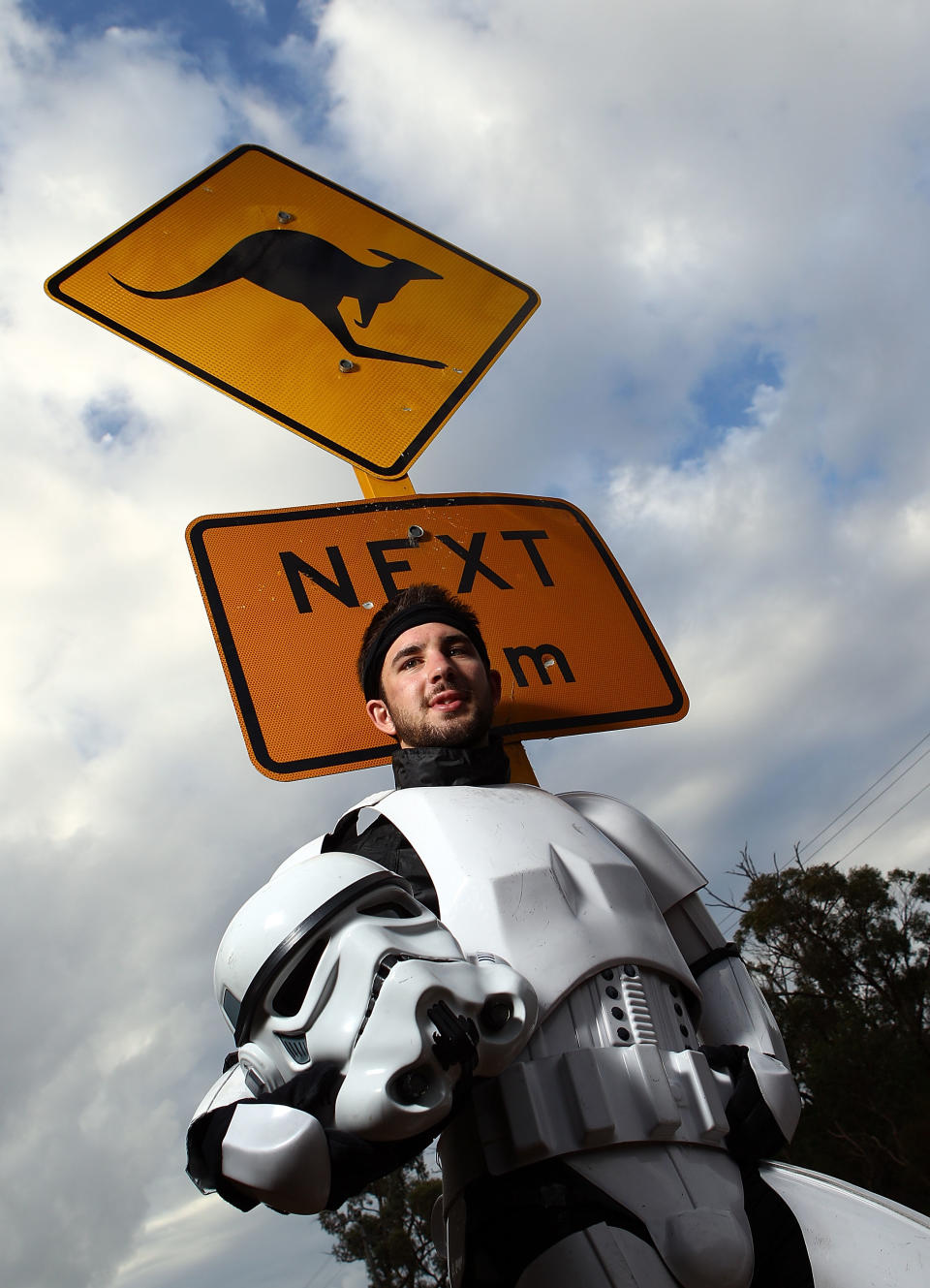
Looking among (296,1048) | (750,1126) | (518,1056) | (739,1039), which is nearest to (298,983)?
(296,1048)

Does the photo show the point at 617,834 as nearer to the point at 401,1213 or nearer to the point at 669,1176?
the point at 669,1176

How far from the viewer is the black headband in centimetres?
230

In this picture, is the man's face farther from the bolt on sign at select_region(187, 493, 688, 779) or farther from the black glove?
the black glove

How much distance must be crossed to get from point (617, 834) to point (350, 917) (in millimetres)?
908

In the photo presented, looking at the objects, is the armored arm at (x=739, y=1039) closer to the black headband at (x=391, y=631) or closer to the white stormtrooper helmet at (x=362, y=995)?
the white stormtrooper helmet at (x=362, y=995)

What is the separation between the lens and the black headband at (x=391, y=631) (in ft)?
7.54

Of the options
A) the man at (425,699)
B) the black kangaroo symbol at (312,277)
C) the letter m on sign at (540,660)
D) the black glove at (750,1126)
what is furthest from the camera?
the black kangaroo symbol at (312,277)

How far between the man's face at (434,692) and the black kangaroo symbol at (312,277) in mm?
1101

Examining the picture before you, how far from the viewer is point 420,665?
→ 2.23 meters

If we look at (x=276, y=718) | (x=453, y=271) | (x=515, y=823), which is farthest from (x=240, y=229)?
(x=515, y=823)

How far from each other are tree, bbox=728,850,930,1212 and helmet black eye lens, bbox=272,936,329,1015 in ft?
39.9

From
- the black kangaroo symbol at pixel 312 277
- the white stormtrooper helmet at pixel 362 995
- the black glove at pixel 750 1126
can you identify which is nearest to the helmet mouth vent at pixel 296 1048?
the white stormtrooper helmet at pixel 362 995

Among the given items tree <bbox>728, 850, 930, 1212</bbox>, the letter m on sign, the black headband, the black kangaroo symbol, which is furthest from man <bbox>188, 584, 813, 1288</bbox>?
tree <bbox>728, 850, 930, 1212</bbox>

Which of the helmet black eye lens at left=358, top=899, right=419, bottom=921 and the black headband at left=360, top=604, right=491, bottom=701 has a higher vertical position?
the black headband at left=360, top=604, right=491, bottom=701
